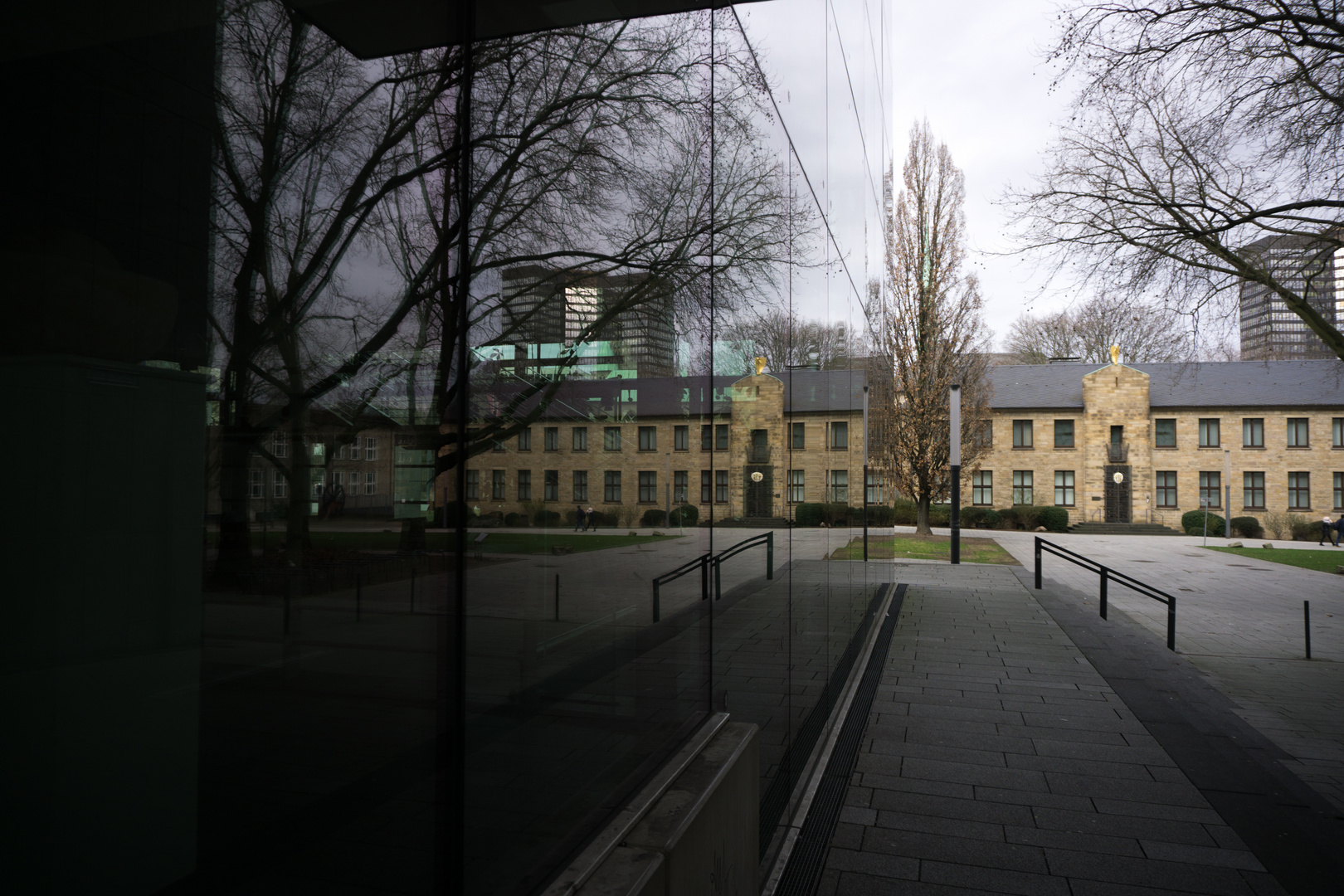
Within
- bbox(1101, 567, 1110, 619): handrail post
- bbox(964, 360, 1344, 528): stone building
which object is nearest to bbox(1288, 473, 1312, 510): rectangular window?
bbox(964, 360, 1344, 528): stone building

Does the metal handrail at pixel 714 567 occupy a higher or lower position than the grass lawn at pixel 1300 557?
higher

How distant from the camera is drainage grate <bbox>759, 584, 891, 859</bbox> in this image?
418cm

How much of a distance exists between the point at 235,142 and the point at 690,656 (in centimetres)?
239

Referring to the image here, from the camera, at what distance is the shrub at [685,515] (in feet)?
9.83

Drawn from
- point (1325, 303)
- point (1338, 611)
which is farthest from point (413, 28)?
point (1338, 611)

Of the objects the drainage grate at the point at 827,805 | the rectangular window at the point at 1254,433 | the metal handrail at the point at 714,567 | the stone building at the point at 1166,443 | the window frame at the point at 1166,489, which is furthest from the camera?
the window frame at the point at 1166,489

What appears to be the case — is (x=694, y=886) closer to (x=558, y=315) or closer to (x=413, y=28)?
(x=558, y=315)

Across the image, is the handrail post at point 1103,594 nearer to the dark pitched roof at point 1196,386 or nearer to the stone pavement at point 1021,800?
the stone pavement at point 1021,800

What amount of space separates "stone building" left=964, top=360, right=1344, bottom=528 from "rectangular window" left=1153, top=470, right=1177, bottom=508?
61 mm

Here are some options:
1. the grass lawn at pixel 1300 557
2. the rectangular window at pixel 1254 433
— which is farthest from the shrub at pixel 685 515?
the rectangular window at pixel 1254 433

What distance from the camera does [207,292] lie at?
911 mm

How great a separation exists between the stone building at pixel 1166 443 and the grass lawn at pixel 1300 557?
40.1 feet

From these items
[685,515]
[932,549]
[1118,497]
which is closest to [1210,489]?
[1118,497]

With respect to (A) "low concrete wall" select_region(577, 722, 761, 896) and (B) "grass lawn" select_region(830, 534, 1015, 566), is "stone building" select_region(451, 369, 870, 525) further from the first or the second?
(B) "grass lawn" select_region(830, 534, 1015, 566)
